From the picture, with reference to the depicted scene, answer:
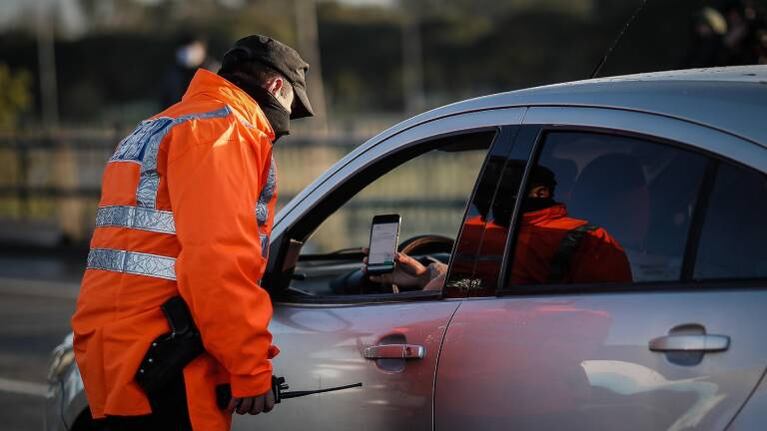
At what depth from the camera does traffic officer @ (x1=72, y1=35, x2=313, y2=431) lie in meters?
3.16

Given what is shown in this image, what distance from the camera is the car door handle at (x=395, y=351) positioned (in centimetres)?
329

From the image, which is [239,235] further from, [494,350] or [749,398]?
[749,398]

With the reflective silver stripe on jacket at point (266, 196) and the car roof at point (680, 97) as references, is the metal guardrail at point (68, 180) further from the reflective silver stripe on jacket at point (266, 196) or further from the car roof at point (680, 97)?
the car roof at point (680, 97)

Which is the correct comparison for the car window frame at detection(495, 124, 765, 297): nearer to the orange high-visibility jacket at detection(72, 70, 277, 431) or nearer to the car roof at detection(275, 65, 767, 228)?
the car roof at detection(275, 65, 767, 228)

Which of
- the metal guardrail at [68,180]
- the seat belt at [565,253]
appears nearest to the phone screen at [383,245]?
the seat belt at [565,253]

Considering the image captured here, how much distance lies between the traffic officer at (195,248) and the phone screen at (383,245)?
507mm

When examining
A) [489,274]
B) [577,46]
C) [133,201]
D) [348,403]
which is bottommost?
[348,403]

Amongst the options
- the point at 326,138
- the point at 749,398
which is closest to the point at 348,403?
the point at 749,398

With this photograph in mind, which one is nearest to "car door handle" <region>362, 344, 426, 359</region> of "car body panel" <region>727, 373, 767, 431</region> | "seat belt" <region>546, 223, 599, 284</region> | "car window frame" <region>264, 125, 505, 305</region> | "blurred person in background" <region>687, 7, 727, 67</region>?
"car window frame" <region>264, 125, 505, 305</region>

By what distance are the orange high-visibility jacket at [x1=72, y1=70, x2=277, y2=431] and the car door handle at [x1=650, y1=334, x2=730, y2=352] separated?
3.38ft

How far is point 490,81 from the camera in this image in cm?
4094

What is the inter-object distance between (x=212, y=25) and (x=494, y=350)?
3953 cm

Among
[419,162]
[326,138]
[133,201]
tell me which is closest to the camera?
[133,201]

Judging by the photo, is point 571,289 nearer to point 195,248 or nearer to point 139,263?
point 195,248
